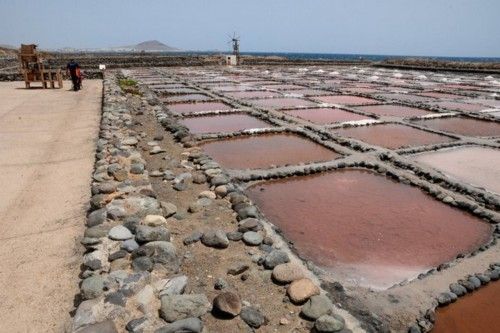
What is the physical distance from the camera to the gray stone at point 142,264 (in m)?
3.06

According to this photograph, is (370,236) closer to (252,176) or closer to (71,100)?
(252,176)

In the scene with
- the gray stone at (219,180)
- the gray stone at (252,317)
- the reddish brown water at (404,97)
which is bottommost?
the gray stone at (252,317)

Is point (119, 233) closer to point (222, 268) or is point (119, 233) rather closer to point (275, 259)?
point (222, 268)

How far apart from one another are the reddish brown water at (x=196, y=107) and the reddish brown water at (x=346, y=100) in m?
4.10

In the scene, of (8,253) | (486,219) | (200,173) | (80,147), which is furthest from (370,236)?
(80,147)

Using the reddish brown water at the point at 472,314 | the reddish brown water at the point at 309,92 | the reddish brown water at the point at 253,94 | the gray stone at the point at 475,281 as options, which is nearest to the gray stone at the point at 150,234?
the reddish brown water at the point at 472,314

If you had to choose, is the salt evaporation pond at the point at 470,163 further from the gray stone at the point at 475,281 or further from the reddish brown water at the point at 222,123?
the reddish brown water at the point at 222,123

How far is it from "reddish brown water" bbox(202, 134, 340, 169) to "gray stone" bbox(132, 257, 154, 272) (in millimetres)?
3598

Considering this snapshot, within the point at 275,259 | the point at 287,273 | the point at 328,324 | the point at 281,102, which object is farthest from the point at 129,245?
the point at 281,102

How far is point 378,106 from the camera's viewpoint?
13.5 m

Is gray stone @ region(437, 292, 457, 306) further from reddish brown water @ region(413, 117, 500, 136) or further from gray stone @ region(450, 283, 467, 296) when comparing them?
reddish brown water @ region(413, 117, 500, 136)

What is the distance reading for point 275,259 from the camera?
338cm

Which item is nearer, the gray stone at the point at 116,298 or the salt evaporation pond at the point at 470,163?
the gray stone at the point at 116,298

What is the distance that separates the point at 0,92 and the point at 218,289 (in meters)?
17.6
